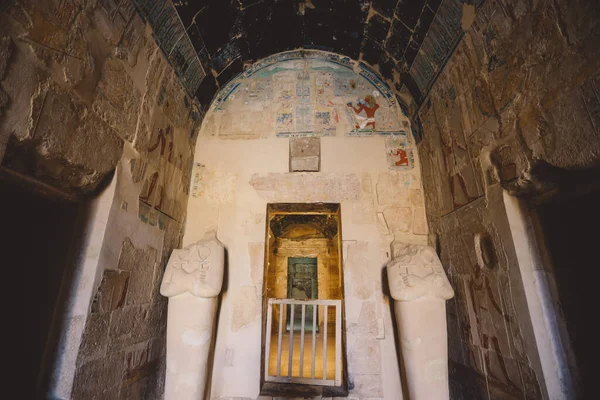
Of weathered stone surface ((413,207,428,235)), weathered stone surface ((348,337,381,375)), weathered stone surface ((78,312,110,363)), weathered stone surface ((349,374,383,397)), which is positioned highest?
weathered stone surface ((413,207,428,235))

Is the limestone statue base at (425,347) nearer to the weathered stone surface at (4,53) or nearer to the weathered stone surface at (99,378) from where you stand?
the weathered stone surface at (99,378)

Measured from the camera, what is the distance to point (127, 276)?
2.21 meters

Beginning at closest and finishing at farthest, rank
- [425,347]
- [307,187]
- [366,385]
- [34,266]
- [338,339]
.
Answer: [34,266], [425,347], [366,385], [338,339], [307,187]

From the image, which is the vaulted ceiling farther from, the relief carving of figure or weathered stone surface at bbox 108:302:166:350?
weathered stone surface at bbox 108:302:166:350

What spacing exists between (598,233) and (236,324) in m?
2.95

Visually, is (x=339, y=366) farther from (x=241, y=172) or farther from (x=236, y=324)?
(x=241, y=172)

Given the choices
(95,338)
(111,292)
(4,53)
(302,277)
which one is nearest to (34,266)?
(111,292)

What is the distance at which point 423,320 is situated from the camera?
2.31m

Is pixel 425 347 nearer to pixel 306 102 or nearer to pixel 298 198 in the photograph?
pixel 298 198

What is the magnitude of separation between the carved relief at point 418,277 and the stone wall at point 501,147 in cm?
29

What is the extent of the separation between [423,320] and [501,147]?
1491mm

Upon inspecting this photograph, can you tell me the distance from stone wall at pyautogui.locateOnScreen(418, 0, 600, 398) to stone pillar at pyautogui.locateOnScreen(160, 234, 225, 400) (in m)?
2.23

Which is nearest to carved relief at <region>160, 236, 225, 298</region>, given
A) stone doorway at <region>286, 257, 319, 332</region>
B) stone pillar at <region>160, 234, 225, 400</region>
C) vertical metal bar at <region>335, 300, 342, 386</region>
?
stone pillar at <region>160, 234, 225, 400</region>

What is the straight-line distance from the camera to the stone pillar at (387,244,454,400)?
87.4 inches
